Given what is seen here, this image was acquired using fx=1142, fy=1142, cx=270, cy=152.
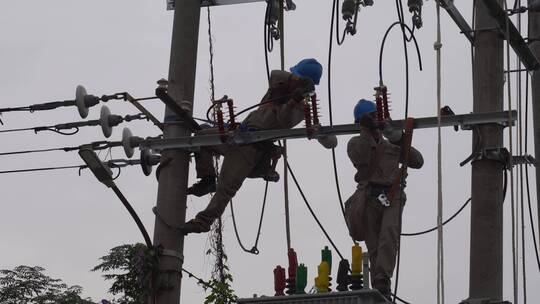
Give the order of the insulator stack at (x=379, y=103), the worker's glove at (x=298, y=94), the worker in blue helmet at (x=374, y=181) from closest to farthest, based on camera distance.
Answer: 1. the insulator stack at (x=379, y=103)
2. the worker in blue helmet at (x=374, y=181)
3. the worker's glove at (x=298, y=94)

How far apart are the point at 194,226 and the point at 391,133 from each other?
68.9 inches

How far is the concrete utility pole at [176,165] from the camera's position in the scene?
9.07 meters

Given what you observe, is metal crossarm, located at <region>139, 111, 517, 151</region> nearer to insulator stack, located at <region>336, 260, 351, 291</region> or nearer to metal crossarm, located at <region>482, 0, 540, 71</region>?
metal crossarm, located at <region>482, 0, 540, 71</region>

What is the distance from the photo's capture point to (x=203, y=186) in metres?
9.77

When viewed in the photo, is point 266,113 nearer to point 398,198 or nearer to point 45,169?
point 398,198

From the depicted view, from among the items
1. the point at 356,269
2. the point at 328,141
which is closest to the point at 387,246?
the point at 328,141

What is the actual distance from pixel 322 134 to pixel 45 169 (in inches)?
147

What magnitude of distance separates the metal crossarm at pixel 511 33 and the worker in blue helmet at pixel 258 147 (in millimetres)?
1709

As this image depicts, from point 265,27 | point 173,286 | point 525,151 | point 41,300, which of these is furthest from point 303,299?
point 41,300

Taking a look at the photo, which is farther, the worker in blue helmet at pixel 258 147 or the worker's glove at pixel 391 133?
the worker in blue helmet at pixel 258 147

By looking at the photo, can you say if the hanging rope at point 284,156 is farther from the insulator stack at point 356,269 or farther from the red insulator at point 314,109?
the insulator stack at point 356,269

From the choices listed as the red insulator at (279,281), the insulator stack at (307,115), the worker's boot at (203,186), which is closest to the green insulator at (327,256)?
the red insulator at (279,281)

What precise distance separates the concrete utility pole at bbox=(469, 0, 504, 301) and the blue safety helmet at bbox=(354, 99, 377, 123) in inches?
43.7

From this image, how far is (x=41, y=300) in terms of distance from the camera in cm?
2000
